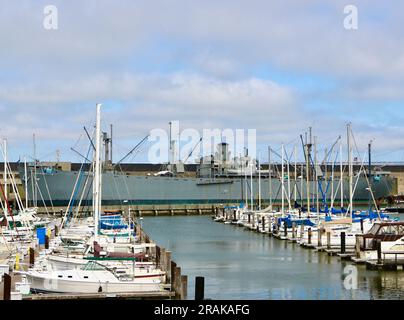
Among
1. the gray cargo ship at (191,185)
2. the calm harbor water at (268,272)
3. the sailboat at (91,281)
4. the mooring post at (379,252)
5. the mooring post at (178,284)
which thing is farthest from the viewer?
the gray cargo ship at (191,185)

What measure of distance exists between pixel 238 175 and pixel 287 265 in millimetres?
80053

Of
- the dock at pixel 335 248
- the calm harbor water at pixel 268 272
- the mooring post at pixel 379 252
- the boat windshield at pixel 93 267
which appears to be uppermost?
the boat windshield at pixel 93 267

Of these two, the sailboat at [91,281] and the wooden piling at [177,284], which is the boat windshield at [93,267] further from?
the wooden piling at [177,284]

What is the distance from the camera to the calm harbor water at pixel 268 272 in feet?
91.7

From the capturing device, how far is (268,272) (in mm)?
35500

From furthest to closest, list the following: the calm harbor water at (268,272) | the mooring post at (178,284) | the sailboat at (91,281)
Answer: the calm harbor water at (268,272) → the sailboat at (91,281) → the mooring post at (178,284)

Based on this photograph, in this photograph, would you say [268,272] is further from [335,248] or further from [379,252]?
[335,248]

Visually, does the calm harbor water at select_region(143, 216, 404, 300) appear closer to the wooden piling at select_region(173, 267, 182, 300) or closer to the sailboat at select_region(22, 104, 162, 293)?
the wooden piling at select_region(173, 267, 182, 300)

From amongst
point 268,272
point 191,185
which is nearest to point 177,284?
point 268,272

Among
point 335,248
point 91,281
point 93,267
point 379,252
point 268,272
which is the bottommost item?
point 268,272

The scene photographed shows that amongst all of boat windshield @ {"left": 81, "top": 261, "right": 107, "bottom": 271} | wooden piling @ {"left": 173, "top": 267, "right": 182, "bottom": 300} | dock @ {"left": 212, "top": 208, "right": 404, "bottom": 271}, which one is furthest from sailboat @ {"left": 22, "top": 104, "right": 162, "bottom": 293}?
dock @ {"left": 212, "top": 208, "right": 404, "bottom": 271}

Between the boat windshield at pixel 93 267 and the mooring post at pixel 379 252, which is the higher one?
the boat windshield at pixel 93 267

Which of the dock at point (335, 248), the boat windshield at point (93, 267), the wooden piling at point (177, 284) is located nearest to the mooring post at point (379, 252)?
the dock at point (335, 248)
